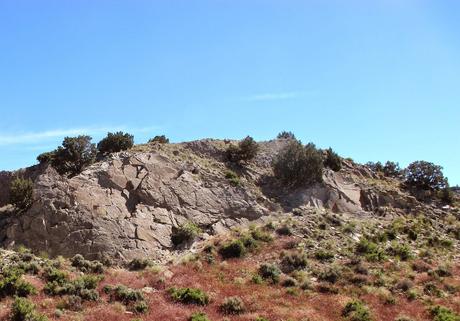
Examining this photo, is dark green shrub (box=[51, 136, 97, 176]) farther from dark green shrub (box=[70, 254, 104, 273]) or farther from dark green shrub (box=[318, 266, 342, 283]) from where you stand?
dark green shrub (box=[318, 266, 342, 283])

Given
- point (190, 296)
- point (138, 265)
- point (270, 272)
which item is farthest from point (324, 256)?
point (138, 265)

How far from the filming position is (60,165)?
39.0 m

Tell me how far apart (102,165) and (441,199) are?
3292cm

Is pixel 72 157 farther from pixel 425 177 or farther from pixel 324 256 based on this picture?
pixel 425 177

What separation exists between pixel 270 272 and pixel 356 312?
6.89 metres

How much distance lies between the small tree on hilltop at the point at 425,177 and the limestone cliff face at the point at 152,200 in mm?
5266

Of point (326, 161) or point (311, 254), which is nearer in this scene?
point (311, 254)

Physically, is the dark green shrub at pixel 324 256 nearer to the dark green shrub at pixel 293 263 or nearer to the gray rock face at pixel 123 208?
the dark green shrub at pixel 293 263

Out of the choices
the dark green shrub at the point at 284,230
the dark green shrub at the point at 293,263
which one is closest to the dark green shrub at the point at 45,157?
the dark green shrub at the point at 284,230

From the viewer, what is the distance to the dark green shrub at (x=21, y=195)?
32.0 metres

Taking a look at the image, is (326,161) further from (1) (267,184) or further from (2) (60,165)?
(2) (60,165)

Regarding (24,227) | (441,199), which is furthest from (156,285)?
(441,199)

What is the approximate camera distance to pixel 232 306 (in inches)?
964

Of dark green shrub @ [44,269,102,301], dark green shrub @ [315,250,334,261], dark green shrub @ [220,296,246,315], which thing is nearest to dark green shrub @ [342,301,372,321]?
dark green shrub @ [220,296,246,315]
